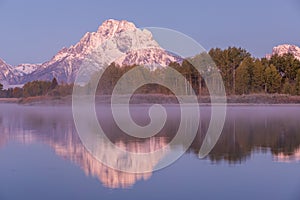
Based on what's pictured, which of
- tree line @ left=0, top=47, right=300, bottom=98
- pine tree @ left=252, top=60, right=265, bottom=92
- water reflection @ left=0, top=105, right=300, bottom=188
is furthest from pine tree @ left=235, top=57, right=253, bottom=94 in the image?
water reflection @ left=0, top=105, right=300, bottom=188

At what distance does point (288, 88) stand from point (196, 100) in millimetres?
14901

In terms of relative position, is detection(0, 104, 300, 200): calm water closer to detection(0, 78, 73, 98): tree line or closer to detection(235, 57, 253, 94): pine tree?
detection(235, 57, 253, 94): pine tree

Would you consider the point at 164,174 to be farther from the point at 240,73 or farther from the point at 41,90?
the point at 41,90

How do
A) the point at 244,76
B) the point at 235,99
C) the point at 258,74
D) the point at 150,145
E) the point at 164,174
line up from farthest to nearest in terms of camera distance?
the point at 244,76 < the point at 258,74 < the point at 235,99 < the point at 150,145 < the point at 164,174

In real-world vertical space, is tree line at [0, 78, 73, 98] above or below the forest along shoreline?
above

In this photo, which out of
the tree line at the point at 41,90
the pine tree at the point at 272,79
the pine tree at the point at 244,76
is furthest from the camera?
the tree line at the point at 41,90

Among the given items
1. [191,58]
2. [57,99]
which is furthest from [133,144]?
[57,99]

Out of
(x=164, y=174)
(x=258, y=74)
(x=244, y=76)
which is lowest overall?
(x=164, y=174)

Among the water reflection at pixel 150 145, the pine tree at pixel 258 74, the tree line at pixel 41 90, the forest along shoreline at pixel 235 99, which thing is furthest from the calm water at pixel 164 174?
the tree line at pixel 41 90

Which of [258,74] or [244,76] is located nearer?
[258,74]

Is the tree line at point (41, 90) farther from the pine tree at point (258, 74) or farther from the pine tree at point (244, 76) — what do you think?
the pine tree at point (258, 74)

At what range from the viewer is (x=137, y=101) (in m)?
71.4

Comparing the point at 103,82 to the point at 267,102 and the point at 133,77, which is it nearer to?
the point at 133,77

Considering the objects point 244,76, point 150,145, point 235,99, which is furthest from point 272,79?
point 150,145
